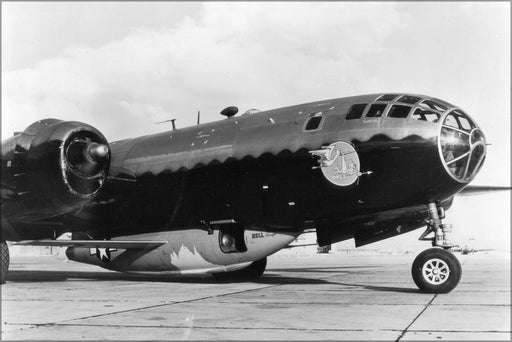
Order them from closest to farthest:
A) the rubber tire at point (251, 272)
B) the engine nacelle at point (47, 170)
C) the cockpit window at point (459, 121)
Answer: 1. the cockpit window at point (459, 121)
2. the engine nacelle at point (47, 170)
3. the rubber tire at point (251, 272)

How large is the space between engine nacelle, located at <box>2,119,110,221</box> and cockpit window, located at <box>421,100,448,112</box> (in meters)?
7.52

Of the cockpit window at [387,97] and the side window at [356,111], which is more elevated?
the cockpit window at [387,97]

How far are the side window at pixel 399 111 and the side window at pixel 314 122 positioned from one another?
63.1 inches

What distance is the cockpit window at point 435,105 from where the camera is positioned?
11.2 m

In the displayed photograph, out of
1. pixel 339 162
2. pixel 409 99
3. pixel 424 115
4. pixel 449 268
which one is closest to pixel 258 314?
pixel 449 268

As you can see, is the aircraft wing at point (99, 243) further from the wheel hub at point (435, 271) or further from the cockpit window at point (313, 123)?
the wheel hub at point (435, 271)

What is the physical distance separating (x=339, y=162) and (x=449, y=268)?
3.06 meters

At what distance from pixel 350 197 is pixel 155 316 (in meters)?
5.62

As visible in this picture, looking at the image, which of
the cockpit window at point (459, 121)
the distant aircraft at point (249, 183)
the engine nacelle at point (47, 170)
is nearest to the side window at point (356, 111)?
the distant aircraft at point (249, 183)

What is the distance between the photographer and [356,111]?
11.9m

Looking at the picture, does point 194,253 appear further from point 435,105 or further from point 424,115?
point 435,105

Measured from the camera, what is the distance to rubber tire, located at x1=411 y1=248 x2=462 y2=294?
10414 millimetres

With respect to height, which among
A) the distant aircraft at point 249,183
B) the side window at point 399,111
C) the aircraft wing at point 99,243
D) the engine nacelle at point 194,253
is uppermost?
the side window at point 399,111

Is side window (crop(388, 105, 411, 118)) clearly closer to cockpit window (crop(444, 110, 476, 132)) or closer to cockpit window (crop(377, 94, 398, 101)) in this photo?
cockpit window (crop(377, 94, 398, 101))
